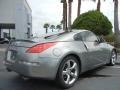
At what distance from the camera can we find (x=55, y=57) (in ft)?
20.6

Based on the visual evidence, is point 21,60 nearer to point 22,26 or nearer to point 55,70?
point 55,70

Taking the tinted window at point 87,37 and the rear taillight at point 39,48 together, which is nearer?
the rear taillight at point 39,48

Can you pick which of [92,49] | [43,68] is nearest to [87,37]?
[92,49]

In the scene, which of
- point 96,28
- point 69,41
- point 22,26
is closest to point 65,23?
point 96,28

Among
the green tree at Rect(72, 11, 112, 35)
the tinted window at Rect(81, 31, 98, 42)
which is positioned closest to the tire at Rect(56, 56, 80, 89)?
the tinted window at Rect(81, 31, 98, 42)

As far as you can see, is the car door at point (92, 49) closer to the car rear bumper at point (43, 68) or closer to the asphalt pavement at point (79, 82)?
the asphalt pavement at point (79, 82)

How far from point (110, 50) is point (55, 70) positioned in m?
3.27

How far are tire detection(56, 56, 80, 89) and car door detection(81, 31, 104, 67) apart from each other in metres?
0.58

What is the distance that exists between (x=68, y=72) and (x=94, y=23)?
1359 cm

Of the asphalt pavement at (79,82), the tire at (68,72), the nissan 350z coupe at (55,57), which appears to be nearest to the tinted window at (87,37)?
the nissan 350z coupe at (55,57)

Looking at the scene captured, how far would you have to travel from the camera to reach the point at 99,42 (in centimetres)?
814

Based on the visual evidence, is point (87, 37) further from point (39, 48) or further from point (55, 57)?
point (39, 48)

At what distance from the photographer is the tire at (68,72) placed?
6.42 m

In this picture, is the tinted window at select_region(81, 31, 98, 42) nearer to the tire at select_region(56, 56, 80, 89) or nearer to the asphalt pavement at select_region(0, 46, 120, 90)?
the tire at select_region(56, 56, 80, 89)
